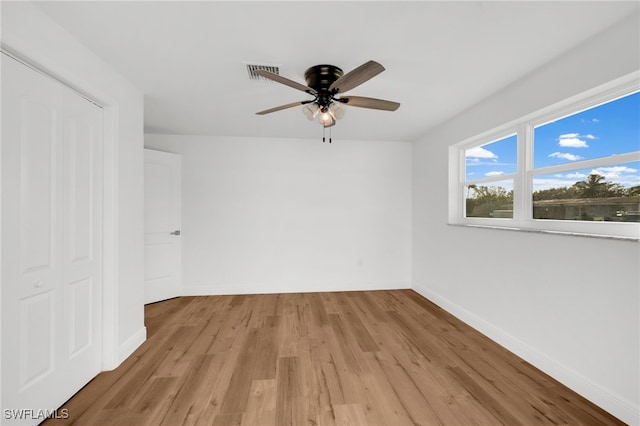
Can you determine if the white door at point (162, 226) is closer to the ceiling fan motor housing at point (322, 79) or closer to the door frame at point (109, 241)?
the door frame at point (109, 241)

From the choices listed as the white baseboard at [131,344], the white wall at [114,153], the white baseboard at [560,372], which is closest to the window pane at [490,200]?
the white baseboard at [560,372]

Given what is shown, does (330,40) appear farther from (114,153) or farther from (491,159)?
(491,159)

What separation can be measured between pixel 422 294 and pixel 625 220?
8.59 feet

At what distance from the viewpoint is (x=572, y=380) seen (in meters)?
1.86

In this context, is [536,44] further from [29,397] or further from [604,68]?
[29,397]

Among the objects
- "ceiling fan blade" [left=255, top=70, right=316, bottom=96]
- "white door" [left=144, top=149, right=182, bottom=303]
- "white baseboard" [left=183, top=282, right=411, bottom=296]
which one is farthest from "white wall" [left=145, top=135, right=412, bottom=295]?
"ceiling fan blade" [left=255, top=70, right=316, bottom=96]

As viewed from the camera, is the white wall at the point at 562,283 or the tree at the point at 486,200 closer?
the white wall at the point at 562,283

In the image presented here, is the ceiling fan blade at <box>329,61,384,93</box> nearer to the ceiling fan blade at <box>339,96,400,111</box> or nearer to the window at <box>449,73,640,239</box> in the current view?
the ceiling fan blade at <box>339,96,400,111</box>

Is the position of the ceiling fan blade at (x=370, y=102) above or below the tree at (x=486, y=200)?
above

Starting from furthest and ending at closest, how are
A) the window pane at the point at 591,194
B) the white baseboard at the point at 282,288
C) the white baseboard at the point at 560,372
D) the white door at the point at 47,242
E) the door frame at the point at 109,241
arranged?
the white baseboard at the point at 282,288 → the door frame at the point at 109,241 → the window pane at the point at 591,194 → the white baseboard at the point at 560,372 → the white door at the point at 47,242

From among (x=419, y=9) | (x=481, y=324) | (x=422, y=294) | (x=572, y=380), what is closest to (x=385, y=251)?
(x=422, y=294)

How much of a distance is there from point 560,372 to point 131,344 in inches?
141

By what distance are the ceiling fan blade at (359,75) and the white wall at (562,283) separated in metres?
1.55

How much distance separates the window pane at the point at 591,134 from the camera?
1715mm
